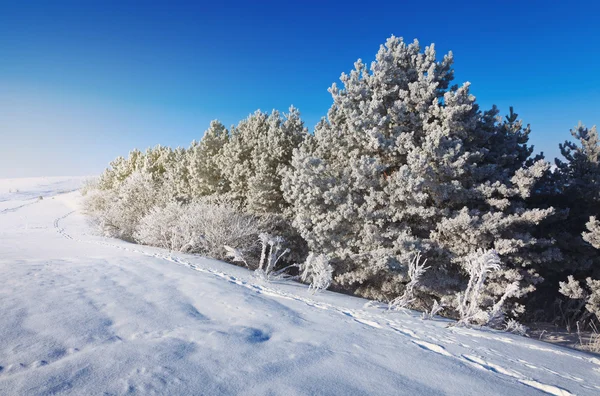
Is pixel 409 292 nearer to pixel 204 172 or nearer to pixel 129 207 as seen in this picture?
pixel 204 172

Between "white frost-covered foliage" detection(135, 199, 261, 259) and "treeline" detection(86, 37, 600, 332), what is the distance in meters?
0.06

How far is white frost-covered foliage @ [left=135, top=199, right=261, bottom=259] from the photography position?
38.4 ft

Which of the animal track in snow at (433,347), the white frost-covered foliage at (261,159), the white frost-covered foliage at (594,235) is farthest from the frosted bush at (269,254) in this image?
the white frost-covered foliage at (594,235)

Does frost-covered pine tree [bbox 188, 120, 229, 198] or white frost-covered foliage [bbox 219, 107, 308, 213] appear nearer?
A: white frost-covered foliage [bbox 219, 107, 308, 213]

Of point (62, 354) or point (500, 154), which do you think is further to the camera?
point (500, 154)

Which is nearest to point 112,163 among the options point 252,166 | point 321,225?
point 252,166

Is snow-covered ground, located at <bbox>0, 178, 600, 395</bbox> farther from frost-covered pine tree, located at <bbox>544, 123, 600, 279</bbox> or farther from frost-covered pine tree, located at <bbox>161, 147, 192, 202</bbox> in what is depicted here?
frost-covered pine tree, located at <bbox>161, 147, 192, 202</bbox>

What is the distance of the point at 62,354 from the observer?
8.16 ft

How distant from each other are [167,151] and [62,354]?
2225cm

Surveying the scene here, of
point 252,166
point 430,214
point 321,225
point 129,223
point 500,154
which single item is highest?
point 500,154

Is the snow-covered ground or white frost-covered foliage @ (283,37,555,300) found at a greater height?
white frost-covered foliage @ (283,37,555,300)

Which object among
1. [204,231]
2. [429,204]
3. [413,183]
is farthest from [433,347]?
[204,231]

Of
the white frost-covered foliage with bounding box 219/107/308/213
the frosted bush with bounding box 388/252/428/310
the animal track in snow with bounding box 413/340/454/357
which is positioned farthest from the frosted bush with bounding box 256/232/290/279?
the white frost-covered foliage with bounding box 219/107/308/213

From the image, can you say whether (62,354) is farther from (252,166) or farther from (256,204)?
(252,166)
